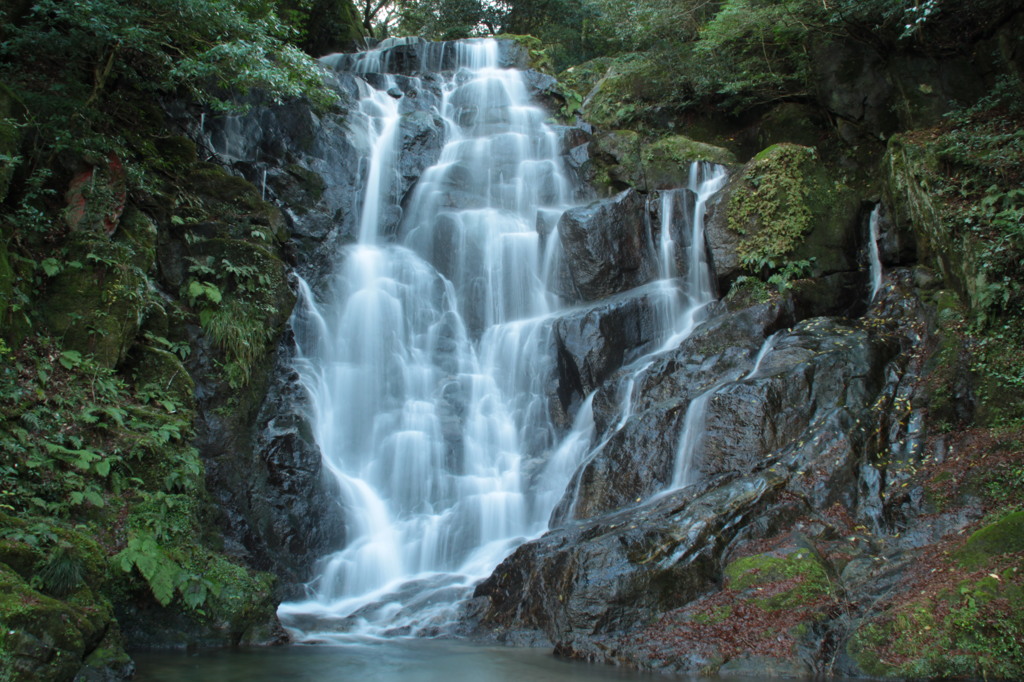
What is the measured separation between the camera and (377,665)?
7035mm

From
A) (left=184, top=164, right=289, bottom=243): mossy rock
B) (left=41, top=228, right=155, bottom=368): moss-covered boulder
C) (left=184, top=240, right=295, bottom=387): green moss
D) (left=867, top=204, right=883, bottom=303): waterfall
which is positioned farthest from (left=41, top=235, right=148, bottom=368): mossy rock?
(left=867, top=204, right=883, bottom=303): waterfall

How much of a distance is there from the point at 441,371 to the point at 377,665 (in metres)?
7.57

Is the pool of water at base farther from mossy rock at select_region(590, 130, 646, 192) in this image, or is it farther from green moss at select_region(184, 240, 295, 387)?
mossy rock at select_region(590, 130, 646, 192)

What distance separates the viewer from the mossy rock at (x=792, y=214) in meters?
13.2

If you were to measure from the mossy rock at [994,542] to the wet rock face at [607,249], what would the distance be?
9.07 m

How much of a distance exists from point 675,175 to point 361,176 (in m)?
8.12

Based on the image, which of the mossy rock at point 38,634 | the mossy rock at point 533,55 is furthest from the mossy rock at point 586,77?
the mossy rock at point 38,634

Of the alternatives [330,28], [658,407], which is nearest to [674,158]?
[658,407]

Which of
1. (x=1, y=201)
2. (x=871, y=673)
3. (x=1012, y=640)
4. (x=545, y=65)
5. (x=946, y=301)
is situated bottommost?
(x=871, y=673)

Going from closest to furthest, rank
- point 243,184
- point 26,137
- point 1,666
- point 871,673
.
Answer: point 1,666
point 871,673
point 26,137
point 243,184

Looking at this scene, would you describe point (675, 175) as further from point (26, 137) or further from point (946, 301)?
point (26, 137)

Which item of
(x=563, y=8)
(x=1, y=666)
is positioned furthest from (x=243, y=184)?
(x=563, y=8)

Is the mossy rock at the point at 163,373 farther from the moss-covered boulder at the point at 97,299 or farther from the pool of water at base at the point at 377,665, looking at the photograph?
→ the pool of water at base at the point at 377,665

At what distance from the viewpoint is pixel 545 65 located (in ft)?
78.4
